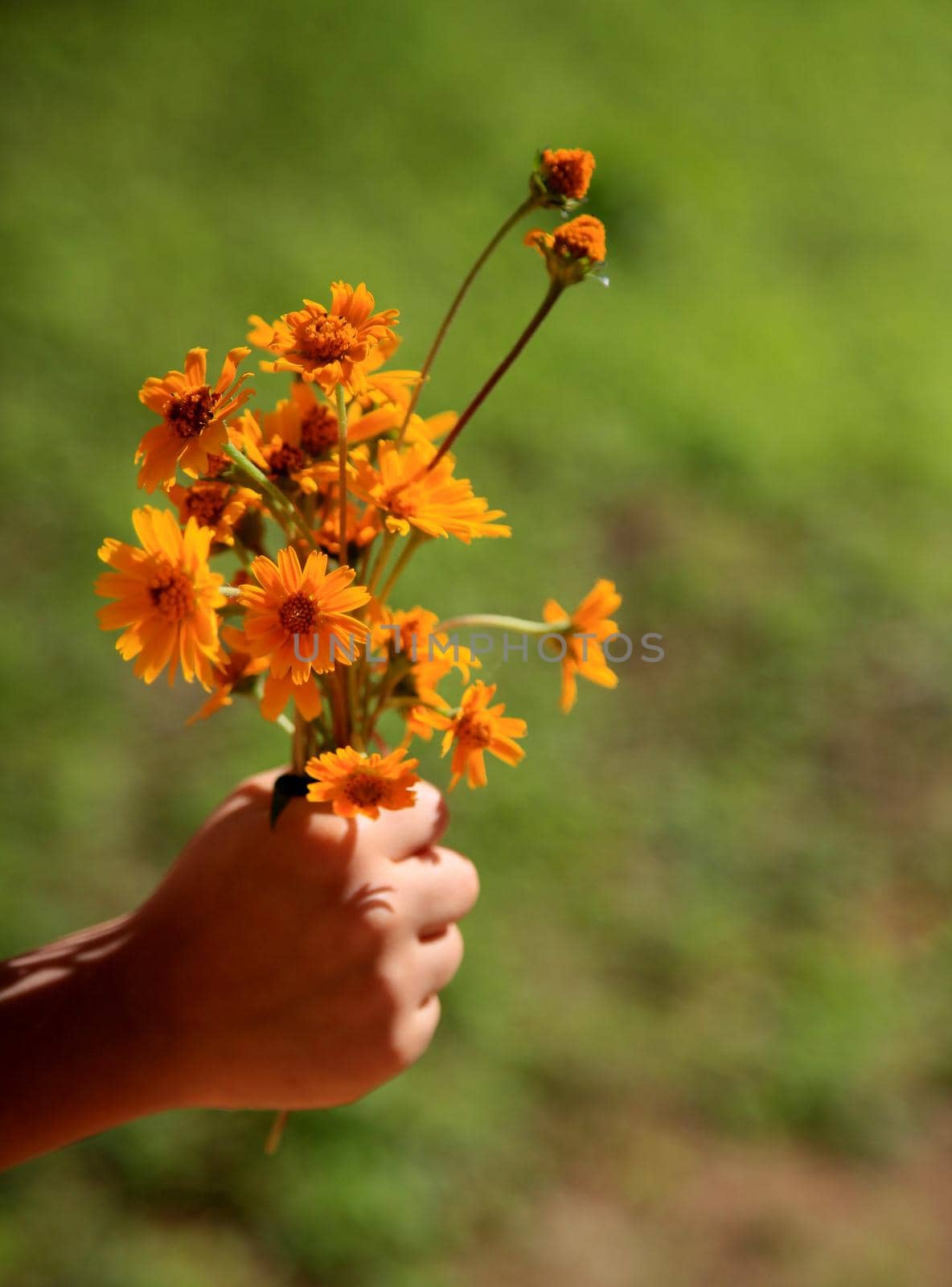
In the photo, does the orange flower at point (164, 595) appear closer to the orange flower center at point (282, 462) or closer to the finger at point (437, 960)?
the orange flower center at point (282, 462)

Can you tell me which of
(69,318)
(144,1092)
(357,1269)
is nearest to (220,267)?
(69,318)

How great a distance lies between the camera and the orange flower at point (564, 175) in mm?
585

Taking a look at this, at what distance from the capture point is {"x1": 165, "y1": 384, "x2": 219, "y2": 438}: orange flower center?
1.82 feet

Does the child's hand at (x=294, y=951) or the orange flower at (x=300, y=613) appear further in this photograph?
the child's hand at (x=294, y=951)

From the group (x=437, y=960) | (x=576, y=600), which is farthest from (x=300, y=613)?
(x=576, y=600)

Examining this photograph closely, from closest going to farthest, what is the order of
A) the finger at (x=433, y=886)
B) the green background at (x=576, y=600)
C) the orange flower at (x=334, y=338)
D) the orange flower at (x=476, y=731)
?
the orange flower at (x=334, y=338)
the orange flower at (x=476, y=731)
the finger at (x=433, y=886)
the green background at (x=576, y=600)

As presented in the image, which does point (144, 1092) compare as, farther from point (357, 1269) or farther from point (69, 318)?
point (69, 318)

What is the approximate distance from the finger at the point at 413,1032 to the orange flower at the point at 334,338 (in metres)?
0.39

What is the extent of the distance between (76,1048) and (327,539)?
35 centimetres

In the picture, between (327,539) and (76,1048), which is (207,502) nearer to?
(327,539)

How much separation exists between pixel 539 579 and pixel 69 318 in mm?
1014

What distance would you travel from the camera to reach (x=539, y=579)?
6.94 ft

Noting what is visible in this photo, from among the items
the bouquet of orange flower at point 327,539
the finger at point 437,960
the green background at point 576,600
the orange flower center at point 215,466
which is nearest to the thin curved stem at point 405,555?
the bouquet of orange flower at point 327,539

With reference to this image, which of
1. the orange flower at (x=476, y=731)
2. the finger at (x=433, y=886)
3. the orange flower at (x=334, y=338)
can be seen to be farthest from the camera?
the finger at (x=433, y=886)
